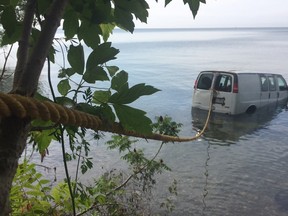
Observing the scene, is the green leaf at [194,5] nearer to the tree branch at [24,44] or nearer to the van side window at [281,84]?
the tree branch at [24,44]

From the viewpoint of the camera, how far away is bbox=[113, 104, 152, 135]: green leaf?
41.3 inches

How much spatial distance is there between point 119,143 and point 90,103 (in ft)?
15.9

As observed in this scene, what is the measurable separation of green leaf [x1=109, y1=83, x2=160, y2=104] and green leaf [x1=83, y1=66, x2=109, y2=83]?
0.27ft

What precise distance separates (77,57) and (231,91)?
49.3 ft

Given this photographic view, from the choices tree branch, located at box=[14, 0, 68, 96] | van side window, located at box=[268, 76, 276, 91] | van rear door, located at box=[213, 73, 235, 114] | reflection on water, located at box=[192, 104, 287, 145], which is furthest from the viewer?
van side window, located at box=[268, 76, 276, 91]

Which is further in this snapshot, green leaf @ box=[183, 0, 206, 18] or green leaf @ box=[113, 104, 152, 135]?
green leaf @ box=[183, 0, 206, 18]

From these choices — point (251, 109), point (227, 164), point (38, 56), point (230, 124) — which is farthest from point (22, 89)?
point (251, 109)

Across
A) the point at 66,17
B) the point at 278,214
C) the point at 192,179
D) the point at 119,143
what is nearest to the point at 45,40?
the point at 66,17

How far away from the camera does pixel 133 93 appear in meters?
1.06

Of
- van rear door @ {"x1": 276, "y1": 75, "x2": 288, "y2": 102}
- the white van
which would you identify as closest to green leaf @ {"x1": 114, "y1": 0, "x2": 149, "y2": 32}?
the white van

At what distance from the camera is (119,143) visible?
598 centimetres

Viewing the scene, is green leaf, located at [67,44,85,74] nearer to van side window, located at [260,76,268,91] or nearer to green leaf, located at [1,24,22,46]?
green leaf, located at [1,24,22,46]

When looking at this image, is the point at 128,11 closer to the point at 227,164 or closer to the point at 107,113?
the point at 107,113

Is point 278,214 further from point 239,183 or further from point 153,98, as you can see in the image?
point 153,98
